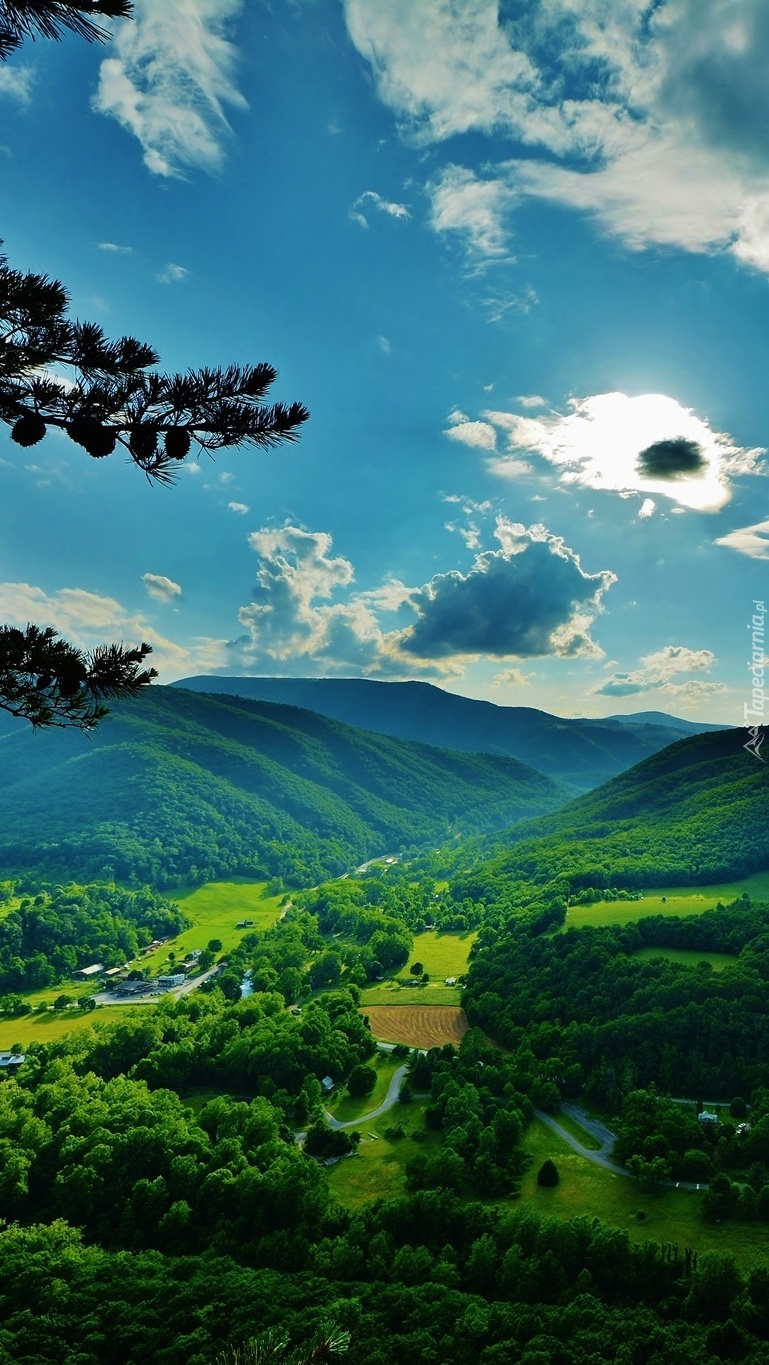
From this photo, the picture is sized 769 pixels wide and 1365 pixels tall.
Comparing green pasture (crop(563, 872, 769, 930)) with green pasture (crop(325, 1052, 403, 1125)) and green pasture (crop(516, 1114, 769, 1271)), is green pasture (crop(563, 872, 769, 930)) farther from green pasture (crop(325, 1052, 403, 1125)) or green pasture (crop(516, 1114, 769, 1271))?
green pasture (crop(516, 1114, 769, 1271))

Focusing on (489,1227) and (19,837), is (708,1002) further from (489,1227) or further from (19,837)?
(19,837)

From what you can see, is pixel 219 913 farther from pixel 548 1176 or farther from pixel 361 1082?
pixel 548 1176

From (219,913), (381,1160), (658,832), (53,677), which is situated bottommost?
(219,913)

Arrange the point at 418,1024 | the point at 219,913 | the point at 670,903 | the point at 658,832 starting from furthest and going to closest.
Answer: the point at 219,913, the point at 658,832, the point at 670,903, the point at 418,1024

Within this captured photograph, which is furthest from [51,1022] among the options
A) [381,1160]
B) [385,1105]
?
[381,1160]

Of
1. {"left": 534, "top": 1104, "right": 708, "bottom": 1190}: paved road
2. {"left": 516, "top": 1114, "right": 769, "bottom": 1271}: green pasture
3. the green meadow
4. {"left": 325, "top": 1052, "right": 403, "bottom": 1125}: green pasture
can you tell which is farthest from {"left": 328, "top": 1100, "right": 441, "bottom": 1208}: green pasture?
the green meadow

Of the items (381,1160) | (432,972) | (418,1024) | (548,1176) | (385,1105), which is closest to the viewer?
(548,1176)
